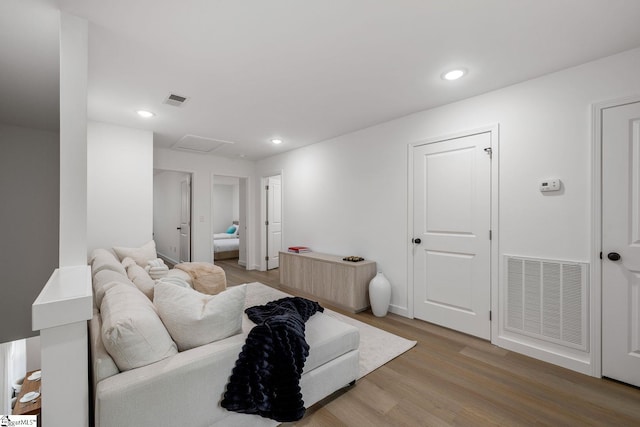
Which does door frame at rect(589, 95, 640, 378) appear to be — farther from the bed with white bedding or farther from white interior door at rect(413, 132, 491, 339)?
the bed with white bedding

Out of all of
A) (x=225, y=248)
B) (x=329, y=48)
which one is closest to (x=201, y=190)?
(x=225, y=248)

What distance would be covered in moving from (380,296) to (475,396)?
1497mm

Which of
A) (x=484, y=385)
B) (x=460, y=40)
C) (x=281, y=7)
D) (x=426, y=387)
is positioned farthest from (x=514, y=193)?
(x=281, y=7)

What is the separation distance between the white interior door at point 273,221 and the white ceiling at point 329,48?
3058 mm

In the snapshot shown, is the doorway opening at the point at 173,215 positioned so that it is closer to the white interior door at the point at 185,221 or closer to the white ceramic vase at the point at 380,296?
the white interior door at the point at 185,221

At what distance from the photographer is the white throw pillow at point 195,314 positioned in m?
1.45

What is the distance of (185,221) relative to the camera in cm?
586

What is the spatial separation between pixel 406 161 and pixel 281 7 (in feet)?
7.42

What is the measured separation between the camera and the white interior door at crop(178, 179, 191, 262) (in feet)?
17.9

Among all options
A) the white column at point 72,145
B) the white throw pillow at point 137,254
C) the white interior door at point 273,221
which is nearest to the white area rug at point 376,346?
the white column at point 72,145

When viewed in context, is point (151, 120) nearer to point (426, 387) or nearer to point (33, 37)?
point (33, 37)

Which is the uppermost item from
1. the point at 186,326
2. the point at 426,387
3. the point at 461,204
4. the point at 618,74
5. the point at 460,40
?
the point at 460,40

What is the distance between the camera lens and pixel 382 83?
2.53 m

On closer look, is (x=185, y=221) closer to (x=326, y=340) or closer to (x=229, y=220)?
(x=229, y=220)
